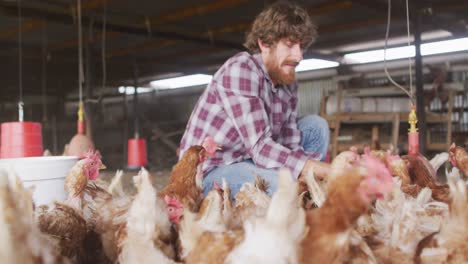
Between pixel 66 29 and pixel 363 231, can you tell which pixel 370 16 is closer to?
pixel 66 29

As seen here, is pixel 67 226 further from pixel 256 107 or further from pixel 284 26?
pixel 284 26

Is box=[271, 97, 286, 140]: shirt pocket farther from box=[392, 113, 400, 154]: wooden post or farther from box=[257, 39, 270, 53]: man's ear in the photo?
box=[392, 113, 400, 154]: wooden post

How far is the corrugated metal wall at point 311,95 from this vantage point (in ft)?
31.5

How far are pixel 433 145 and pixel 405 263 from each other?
5.78m

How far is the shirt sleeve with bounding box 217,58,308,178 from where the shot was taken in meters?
1.84

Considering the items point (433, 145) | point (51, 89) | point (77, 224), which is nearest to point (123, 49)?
point (51, 89)

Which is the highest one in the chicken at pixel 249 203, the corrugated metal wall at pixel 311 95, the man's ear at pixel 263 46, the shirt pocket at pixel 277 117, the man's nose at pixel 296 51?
the corrugated metal wall at pixel 311 95

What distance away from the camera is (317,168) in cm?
174

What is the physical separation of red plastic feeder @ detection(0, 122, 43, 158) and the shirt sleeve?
1.04 meters

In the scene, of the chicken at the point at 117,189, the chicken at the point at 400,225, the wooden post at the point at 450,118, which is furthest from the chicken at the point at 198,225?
the wooden post at the point at 450,118

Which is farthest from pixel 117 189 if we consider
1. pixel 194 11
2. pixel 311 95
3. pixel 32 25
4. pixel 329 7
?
pixel 311 95

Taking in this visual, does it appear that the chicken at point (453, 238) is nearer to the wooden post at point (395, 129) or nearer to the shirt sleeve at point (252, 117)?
the shirt sleeve at point (252, 117)

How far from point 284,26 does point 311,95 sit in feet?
25.9

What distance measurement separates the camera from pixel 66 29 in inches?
243
